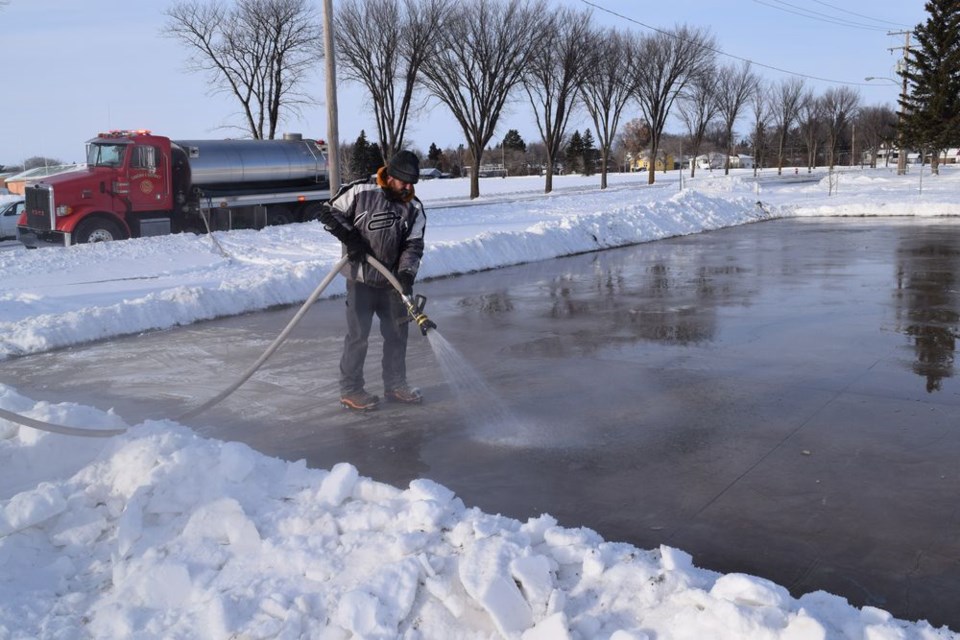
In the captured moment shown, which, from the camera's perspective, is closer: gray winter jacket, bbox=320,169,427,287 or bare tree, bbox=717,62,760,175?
gray winter jacket, bbox=320,169,427,287

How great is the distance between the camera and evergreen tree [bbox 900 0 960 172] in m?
54.7

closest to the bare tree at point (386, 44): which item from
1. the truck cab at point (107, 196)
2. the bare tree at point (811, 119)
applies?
the truck cab at point (107, 196)

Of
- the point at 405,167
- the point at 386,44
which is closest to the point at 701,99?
the point at 386,44

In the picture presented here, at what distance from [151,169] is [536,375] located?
15801 mm

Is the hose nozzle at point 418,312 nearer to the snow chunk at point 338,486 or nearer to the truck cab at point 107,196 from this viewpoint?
the snow chunk at point 338,486

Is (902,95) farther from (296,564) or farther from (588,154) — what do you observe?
(296,564)

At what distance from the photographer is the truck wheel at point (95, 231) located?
19.3m

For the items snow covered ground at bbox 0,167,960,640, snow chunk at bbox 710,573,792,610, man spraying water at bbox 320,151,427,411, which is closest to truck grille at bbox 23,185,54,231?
snow covered ground at bbox 0,167,960,640

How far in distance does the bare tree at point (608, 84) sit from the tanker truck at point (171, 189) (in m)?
28.9

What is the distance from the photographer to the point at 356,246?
6590 mm

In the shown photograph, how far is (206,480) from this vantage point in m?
4.58

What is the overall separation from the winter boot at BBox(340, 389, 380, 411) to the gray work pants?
0.05 metres

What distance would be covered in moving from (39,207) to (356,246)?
617 inches

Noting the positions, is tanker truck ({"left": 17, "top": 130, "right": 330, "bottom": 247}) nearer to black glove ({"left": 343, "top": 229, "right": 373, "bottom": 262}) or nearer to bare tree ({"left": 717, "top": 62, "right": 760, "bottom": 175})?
black glove ({"left": 343, "top": 229, "right": 373, "bottom": 262})
